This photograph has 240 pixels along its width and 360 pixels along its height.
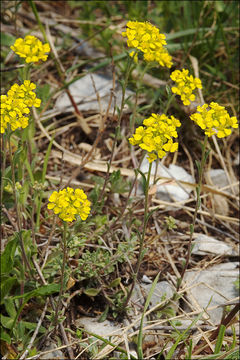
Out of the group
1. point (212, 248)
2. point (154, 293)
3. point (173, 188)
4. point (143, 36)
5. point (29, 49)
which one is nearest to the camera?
point (143, 36)

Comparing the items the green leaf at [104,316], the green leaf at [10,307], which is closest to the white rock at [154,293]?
the green leaf at [104,316]

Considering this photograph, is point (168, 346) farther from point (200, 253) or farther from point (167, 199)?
point (167, 199)

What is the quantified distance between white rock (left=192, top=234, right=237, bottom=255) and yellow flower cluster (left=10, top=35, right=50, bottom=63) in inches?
53.4

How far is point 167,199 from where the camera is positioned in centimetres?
301

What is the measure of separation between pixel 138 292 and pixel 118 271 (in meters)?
0.15

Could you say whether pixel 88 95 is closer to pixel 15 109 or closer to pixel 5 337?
pixel 15 109

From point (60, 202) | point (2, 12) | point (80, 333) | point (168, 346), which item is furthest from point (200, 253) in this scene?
point (2, 12)

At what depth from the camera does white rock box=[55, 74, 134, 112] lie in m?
3.40

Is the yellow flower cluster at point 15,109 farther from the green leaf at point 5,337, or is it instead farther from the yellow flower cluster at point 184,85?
the green leaf at point 5,337

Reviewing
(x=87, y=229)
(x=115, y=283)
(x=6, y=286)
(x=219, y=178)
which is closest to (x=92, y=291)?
(x=115, y=283)

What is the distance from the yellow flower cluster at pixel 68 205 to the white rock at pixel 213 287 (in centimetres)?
103

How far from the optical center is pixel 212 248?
2693 mm

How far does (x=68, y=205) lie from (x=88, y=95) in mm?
2038

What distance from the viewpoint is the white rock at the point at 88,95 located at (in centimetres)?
340
